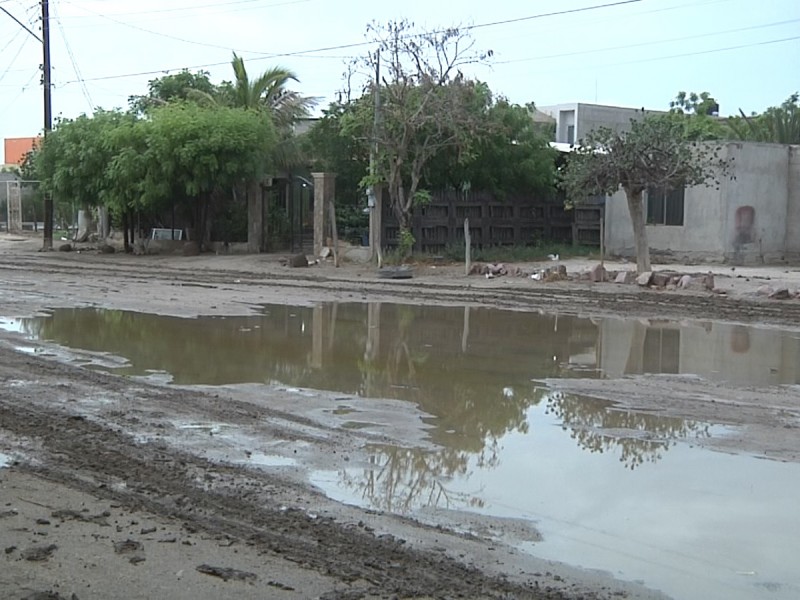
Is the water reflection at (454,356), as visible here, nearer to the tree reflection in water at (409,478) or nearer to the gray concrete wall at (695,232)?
the tree reflection in water at (409,478)

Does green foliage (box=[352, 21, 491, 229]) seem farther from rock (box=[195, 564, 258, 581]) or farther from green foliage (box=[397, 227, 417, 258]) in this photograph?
rock (box=[195, 564, 258, 581])

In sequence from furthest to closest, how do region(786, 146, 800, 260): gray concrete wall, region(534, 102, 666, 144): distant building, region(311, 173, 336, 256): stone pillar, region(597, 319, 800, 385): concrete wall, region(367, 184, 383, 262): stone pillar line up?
1. region(534, 102, 666, 144): distant building
2. region(311, 173, 336, 256): stone pillar
3. region(786, 146, 800, 260): gray concrete wall
4. region(367, 184, 383, 262): stone pillar
5. region(597, 319, 800, 385): concrete wall

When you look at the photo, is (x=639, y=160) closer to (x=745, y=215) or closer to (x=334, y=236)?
(x=745, y=215)

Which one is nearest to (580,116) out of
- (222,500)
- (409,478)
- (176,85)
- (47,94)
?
(176,85)

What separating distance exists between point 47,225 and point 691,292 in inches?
1075

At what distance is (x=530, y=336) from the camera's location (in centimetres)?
1741

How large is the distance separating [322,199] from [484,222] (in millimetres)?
5100

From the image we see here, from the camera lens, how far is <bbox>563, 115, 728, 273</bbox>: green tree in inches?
953

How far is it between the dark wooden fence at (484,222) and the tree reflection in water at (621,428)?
69.7ft

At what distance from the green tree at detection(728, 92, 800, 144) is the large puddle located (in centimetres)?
2906

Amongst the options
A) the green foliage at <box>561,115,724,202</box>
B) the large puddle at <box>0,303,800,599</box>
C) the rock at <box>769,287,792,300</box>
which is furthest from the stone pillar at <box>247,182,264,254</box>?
the rock at <box>769,287,792,300</box>

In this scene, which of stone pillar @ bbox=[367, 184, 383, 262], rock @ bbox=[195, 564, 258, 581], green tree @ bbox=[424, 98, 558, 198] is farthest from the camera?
green tree @ bbox=[424, 98, 558, 198]

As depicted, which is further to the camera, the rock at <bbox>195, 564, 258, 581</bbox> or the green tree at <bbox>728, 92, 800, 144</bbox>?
the green tree at <bbox>728, 92, 800, 144</bbox>

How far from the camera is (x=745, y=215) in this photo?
31672mm
